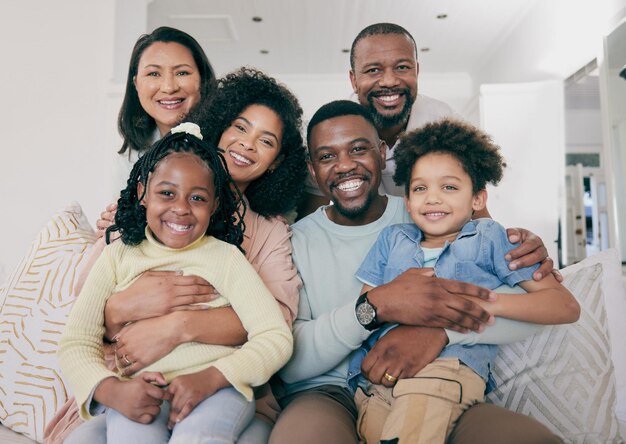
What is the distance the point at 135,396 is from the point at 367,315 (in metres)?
0.53

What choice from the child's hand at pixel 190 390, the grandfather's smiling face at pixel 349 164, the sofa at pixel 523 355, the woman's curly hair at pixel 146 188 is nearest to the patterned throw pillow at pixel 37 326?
the sofa at pixel 523 355

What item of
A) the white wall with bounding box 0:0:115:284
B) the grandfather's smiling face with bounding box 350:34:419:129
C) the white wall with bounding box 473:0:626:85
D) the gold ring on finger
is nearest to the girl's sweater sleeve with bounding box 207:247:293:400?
the gold ring on finger

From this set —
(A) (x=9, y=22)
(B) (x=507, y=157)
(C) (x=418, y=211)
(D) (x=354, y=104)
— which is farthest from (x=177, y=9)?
(C) (x=418, y=211)

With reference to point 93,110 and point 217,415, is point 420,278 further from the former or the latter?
point 93,110

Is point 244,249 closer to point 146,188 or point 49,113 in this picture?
point 146,188

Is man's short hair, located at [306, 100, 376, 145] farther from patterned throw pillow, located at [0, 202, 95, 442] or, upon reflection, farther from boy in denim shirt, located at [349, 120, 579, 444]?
Result: patterned throw pillow, located at [0, 202, 95, 442]

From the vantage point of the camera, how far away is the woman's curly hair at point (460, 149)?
4.88 feet

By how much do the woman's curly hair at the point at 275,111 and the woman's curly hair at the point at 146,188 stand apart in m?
0.24

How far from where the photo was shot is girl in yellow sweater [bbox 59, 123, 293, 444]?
1097 millimetres

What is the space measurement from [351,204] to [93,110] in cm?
302

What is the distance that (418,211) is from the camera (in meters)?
1.47

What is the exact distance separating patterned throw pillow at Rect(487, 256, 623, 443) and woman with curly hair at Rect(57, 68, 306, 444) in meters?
0.56

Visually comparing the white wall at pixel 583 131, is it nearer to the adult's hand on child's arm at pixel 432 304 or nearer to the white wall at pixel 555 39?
the white wall at pixel 555 39

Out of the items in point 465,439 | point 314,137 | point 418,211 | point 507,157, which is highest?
point 507,157
